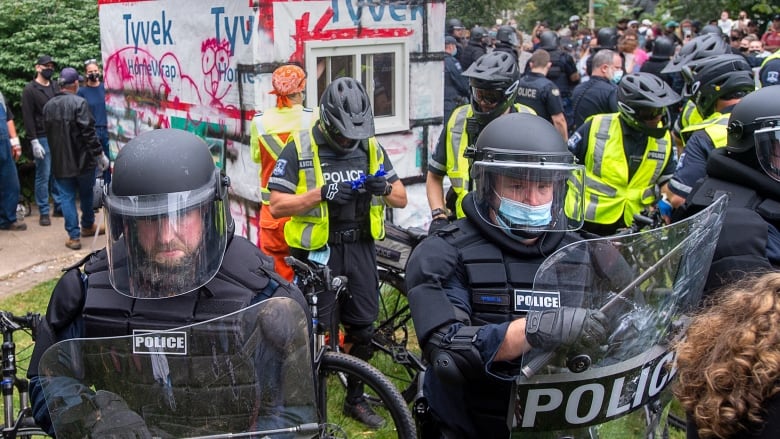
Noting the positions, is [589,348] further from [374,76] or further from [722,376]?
[374,76]

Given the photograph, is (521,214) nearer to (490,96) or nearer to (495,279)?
(495,279)

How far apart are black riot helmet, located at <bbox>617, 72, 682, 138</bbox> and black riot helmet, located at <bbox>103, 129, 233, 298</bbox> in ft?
11.5

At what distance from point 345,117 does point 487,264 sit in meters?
2.26

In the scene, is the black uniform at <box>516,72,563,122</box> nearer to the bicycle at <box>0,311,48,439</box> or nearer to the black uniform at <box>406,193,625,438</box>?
the bicycle at <box>0,311,48,439</box>

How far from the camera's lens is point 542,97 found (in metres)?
8.55

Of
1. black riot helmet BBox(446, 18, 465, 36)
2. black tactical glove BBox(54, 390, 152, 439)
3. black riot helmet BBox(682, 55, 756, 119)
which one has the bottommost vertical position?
black tactical glove BBox(54, 390, 152, 439)

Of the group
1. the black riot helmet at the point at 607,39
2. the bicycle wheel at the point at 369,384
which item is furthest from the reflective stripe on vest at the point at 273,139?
the black riot helmet at the point at 607,39

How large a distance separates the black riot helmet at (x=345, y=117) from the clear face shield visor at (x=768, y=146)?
2.14 metres

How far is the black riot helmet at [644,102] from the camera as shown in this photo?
5457 millimetres

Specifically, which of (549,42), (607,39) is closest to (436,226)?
(549,42)

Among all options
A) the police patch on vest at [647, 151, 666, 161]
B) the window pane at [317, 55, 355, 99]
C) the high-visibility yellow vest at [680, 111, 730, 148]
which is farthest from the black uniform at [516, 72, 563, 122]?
the high-visibility yellow vest at [680, 111, 730, 148]

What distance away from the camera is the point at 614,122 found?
18.4ft

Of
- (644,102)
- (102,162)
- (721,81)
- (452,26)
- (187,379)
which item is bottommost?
(102,162)

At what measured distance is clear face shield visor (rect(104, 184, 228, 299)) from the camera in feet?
8.57
